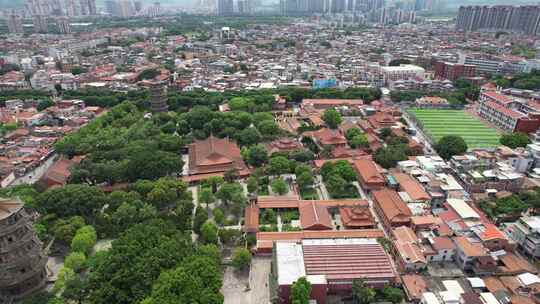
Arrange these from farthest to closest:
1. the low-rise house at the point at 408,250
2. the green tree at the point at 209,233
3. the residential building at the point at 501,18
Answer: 1. the residential building at the point at 501,18
2. the green tree at the point at 209,233
3. the low-rise house at the point at 408,250

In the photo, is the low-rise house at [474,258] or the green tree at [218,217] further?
the green tree at [218,217]

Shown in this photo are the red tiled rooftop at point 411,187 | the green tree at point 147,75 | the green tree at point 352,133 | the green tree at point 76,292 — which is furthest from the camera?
the green tree at point 147,75

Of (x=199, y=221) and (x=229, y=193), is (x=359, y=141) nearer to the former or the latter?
(x=229, y=193)

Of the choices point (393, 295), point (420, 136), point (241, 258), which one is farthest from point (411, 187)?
point (420, 136)

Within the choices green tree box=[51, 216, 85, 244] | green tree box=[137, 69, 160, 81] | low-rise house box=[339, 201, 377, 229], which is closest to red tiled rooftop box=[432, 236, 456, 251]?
low-rise house box=[339, 201, 377, 229]

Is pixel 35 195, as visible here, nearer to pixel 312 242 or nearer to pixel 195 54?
pixel 312 242

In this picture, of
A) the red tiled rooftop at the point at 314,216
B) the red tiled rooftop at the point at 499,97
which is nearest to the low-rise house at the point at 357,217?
the red tiled rooftop at the point at 314,216

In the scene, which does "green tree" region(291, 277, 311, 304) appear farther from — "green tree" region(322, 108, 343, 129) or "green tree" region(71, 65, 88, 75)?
"green tree" region(71, 65, 88, 75)

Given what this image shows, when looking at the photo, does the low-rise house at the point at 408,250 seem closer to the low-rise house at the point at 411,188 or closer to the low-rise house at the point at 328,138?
the low-rise house at the point at 411,188
